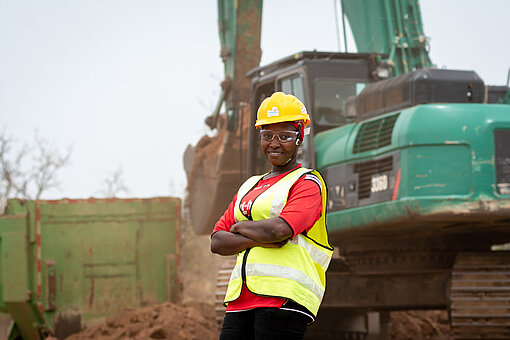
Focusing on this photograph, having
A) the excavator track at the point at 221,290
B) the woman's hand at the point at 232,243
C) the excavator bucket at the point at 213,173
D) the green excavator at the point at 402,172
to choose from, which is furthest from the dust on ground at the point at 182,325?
the woman's hand at the point at 232,243

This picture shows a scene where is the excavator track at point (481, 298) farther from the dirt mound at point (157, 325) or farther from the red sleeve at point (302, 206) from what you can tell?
the red sleeve at point (302, 206)

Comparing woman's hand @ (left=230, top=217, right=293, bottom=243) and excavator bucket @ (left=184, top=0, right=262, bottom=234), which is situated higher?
excavator bucket @ (left=184, top=0, right=262, bottom=234)

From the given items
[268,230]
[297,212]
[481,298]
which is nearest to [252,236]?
[268,230]

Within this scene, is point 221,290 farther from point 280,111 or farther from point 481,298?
point 280,111

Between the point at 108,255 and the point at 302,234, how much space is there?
777 centimetres

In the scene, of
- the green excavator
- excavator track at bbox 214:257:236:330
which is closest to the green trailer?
excavator track at bbox 214:257:236:330

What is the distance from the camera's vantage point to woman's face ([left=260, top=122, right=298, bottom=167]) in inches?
142

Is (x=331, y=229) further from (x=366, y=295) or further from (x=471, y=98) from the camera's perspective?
(x=471, y=98)

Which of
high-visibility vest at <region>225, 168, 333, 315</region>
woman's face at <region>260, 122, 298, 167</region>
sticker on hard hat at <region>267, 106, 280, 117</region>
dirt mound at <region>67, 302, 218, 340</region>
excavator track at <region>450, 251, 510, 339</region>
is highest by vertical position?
sticker on hard hat at <region>267, 106, 280, 117</region>

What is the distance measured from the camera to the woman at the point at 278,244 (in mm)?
3336

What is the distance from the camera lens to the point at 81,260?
35.3 ft

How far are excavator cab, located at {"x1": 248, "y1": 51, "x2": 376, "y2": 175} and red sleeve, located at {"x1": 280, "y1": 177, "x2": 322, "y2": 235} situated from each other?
4.56m

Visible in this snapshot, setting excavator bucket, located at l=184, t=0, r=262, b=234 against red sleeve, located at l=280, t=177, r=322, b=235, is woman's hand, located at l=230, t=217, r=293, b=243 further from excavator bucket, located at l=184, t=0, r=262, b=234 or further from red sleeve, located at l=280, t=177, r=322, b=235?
excavator bucket, located at l=184, t=0, r=262, b=234

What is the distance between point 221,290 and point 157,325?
1420 mm
